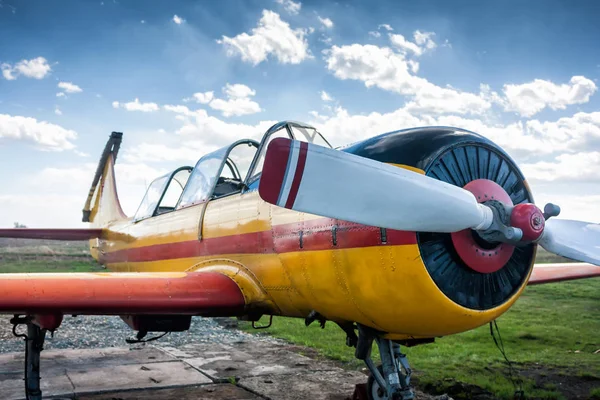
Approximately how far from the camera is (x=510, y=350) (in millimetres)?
8617

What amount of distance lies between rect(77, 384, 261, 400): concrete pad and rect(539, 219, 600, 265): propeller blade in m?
3.65

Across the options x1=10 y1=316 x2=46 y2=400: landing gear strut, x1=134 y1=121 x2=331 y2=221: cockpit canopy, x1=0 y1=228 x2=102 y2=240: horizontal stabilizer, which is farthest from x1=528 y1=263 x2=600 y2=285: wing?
x1=0 y1=228 x2=102 y2=240: horizontal stabilizer

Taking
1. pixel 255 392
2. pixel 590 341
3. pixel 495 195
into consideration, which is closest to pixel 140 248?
pixel 255 392

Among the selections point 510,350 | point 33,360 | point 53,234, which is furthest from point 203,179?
point 510,350

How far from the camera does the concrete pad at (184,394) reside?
19.2 feet

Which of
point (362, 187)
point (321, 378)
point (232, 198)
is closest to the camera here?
point (362, 187)

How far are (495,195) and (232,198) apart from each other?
2.76 metres

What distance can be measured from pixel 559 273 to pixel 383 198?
5.04 m

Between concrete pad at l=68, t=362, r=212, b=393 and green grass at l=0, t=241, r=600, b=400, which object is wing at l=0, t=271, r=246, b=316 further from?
green grass at l=0, t=241, r=600, b=400

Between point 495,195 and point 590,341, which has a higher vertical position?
point 495,195

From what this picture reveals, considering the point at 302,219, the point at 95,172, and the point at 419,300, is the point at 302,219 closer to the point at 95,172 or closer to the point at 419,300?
the point at 419,300

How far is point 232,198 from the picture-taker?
17.6 ft

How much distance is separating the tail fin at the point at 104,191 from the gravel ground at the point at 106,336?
2208 millimetres

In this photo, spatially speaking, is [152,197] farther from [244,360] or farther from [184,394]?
[184,394]
